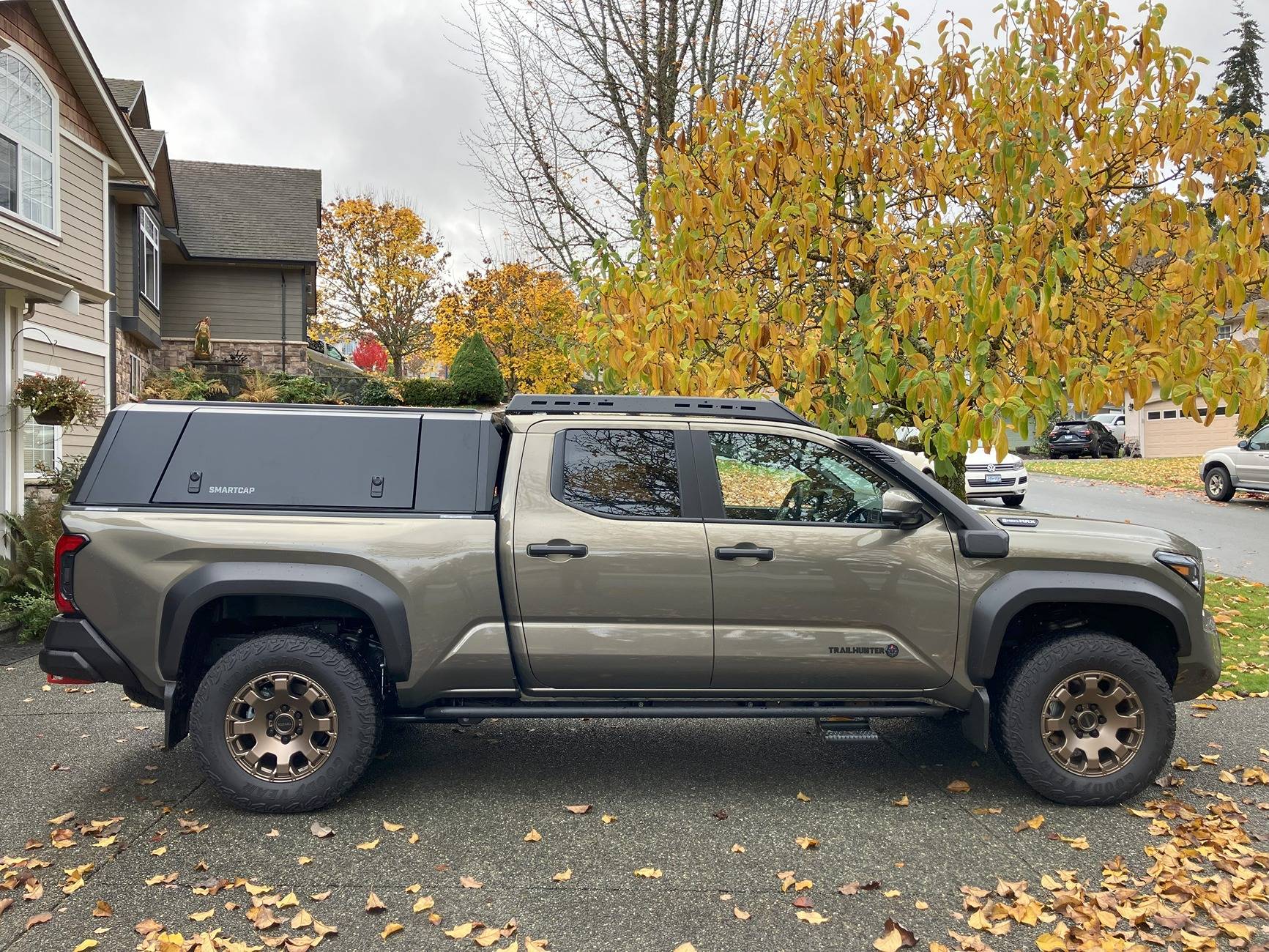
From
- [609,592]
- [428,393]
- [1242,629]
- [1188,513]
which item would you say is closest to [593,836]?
[609,592]

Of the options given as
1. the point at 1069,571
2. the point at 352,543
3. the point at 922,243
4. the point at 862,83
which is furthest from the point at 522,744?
the point at 862,83

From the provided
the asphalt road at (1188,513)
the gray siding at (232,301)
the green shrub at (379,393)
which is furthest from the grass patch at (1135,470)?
the gray siding at (232,301)

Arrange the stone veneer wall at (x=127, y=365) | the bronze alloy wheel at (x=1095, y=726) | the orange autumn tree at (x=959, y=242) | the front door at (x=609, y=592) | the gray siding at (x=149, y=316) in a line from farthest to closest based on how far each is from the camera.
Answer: the gray siding at (x=149, y=316) < the stone veneer wall at (x=127, y=365) < the orange autumn tree at (x=959, y=242) < the bronze alloy wheel at (x=1095, y=726) < the front door at (x=609, y=592)

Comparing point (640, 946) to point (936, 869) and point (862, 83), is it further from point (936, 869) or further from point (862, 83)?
point (862, 83)

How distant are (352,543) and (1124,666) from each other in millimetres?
3684

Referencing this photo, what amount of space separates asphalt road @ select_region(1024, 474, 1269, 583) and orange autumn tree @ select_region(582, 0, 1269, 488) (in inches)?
186

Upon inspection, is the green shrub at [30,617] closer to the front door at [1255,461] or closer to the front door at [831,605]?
the front door at [831,605]

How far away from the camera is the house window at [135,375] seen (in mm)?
19469

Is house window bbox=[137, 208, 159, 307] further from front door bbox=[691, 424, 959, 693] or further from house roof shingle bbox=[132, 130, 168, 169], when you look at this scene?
front door bbox=[691, 424, 959, 693]

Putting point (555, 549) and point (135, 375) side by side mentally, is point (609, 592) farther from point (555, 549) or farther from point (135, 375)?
point (135, 375)

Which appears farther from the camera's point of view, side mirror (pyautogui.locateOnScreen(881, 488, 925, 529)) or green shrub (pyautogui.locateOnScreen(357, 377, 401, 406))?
green shrub (pyautogui.locateOnScreen(357, 377, 401, 406))

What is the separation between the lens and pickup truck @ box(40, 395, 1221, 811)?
14.1 feet

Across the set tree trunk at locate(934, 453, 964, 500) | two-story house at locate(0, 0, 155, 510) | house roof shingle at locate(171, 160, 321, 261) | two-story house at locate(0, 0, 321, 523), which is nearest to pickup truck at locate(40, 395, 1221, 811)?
tree trunk at locate(934, 453, 964, 500)

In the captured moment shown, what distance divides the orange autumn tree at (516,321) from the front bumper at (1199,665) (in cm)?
1946
